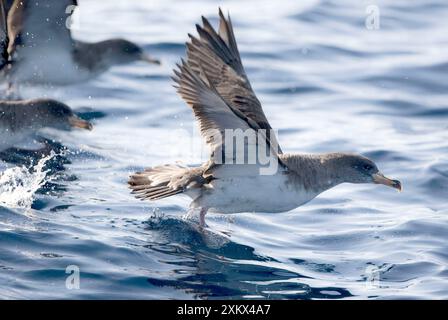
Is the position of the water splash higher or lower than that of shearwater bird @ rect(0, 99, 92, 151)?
lower

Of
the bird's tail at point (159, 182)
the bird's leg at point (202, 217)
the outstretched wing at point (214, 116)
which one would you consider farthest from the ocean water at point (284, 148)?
the outstretched wing at point (214, 116)

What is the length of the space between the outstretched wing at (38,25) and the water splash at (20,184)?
8.77ft

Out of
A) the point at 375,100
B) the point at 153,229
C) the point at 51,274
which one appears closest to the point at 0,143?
the point at 153,229

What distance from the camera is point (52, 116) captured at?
37.2 ft

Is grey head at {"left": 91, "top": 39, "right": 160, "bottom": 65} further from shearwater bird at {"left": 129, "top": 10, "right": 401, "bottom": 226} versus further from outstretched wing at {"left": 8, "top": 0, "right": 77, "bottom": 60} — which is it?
shearwater bird at {"left": 129, "top": 10, "right": 401, "bottom": 226}

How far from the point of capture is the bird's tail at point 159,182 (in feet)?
27.0

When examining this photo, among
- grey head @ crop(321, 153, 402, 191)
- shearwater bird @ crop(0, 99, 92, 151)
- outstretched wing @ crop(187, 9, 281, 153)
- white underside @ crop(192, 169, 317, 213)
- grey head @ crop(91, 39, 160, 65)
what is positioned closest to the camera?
white underside @ crop(192, 169, 317, 213)

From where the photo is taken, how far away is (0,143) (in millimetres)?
10414

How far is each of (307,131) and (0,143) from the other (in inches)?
153

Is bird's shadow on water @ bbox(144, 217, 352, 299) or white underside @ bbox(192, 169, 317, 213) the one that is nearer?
bird's shadow on water @ bbox(144, 217, 352, 299)

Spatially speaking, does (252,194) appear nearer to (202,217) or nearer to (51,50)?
(202,217)

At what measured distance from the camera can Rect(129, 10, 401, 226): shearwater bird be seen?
24.7ft

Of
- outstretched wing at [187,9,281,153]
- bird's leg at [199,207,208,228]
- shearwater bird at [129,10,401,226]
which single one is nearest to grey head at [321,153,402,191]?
shearwater bird at [129,10,401,226]
